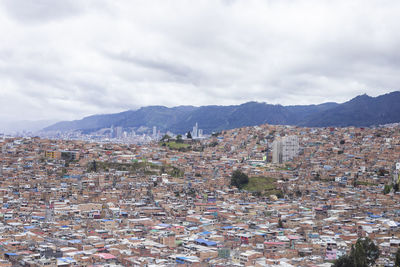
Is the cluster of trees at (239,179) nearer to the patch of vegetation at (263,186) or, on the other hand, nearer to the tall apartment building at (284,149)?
the patch of vegetation at (263,186)

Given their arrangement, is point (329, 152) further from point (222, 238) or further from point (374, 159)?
point (222, 238)

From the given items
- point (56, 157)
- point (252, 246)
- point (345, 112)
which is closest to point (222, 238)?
point (252, 246)

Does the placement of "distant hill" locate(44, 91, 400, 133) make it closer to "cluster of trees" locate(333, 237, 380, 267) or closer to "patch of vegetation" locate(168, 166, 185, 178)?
"patch of vegetation" locate(168, 166, 185, 178)

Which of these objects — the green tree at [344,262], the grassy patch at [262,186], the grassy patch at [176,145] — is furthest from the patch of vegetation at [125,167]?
the green tree at [344,262]

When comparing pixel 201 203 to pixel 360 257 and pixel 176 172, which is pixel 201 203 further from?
pixel 360 257

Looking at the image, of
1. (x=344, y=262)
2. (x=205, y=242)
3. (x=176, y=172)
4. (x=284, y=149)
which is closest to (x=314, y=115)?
(x=284, y=149)
